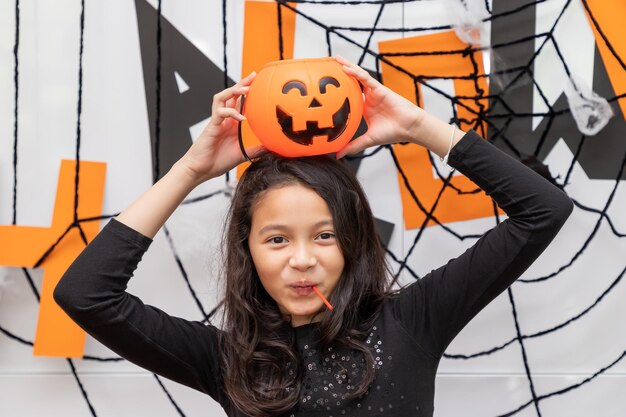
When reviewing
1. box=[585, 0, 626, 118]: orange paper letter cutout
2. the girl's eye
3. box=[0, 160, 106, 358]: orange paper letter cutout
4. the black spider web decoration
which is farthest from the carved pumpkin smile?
box=[585, 0, 626, 118]: orange paper letter cutout

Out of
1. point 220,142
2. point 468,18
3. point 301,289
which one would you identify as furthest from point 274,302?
point 468,18

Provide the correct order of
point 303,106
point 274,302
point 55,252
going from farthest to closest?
1. point 55,252
2. point 274,302
3. point 303,106

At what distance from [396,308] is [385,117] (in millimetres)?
285

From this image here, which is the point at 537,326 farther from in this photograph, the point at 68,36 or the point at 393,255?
the point at 68,36

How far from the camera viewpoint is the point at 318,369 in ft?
2.90

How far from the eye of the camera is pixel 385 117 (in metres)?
0.97

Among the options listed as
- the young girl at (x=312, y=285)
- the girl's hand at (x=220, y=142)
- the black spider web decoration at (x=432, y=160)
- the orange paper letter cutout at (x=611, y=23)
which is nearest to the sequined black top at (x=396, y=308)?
the young girl at (x=312, y=285)

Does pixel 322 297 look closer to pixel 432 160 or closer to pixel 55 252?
pixel 432 160

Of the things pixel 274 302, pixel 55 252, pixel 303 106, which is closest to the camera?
pixel 303 106

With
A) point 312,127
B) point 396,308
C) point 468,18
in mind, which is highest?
point 468,18

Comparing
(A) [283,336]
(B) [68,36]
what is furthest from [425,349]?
(B) [68,36]

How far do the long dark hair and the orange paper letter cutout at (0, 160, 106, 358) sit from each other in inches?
14.4

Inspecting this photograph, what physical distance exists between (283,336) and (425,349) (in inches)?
7.9

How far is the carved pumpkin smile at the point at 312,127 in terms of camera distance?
0.86 metres
